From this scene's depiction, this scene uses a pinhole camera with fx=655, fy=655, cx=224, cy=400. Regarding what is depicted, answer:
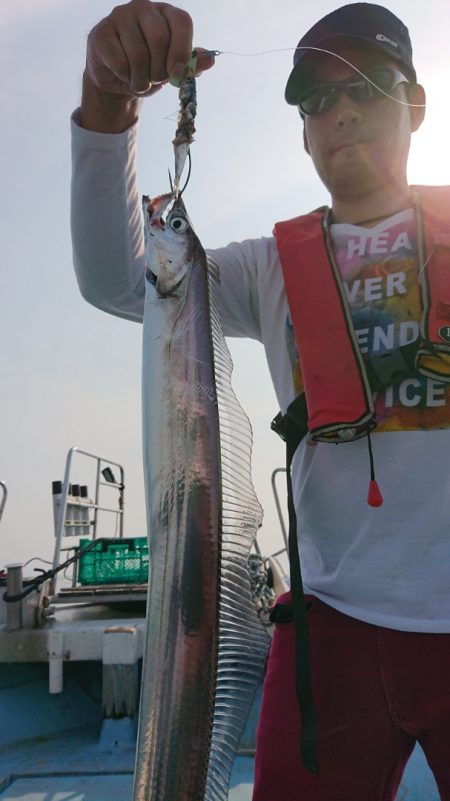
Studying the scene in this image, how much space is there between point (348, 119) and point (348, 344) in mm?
873

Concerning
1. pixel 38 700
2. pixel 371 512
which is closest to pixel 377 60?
pixel 371 512

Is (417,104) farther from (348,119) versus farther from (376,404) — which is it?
(376,404)

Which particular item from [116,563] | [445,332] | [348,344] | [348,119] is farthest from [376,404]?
[116,563]

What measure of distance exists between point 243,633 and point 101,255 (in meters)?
1.39

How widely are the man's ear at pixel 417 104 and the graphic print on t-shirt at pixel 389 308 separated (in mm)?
490

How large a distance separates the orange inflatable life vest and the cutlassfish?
0.38m

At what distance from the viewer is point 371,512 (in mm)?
2137

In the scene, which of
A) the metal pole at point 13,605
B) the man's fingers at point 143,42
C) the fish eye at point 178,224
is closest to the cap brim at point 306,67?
the man's fingers at point 143,42

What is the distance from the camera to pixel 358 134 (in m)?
2.50

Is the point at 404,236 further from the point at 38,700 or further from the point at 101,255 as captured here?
the point at 38,700

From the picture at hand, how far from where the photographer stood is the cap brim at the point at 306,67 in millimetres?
2553

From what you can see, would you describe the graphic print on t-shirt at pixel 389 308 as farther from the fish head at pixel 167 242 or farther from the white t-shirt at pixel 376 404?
the fish head at pixel 167 242

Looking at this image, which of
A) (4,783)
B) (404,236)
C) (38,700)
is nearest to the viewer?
(404,236)

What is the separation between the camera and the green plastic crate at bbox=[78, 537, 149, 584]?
26.8ft
